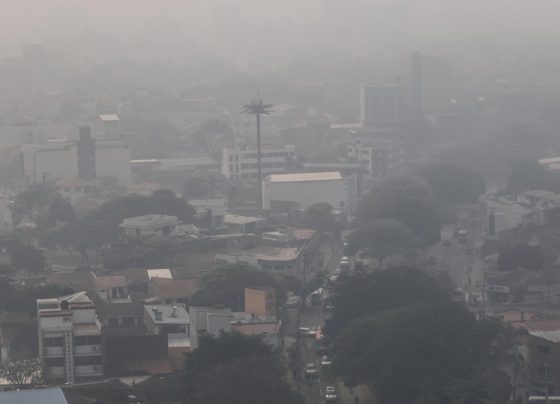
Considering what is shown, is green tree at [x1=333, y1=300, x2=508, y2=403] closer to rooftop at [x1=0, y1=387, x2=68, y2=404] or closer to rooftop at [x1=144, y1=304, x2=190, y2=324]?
rooftop at [x1=144, y1=304, x2=190, y2=324]

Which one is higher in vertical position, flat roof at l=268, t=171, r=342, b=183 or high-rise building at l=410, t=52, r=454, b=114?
high-rise building at l=410, t=52, r=454, b=114

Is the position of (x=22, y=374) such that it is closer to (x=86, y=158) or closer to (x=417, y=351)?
(x=417, y=351)

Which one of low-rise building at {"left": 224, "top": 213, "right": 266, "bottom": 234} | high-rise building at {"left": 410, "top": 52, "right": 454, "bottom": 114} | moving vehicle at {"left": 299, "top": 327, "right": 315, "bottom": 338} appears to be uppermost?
high-rise building at {"left": 410, "top": 52, "right": 454, "bottom": 114}

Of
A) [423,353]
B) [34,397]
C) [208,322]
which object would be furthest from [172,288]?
[34,397]

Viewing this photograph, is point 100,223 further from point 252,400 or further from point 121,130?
point 121,130

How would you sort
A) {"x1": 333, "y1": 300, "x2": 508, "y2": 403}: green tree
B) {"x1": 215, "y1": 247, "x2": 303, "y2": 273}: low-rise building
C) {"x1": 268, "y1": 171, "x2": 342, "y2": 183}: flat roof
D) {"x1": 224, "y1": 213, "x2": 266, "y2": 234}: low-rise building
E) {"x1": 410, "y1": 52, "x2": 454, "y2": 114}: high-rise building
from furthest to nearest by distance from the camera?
{"x1": 410, "y1": 52, "x2": 454, "y2": 114}: high-rise building < {"x1": 268, "y1": 171, "x2": 342, "y2": 183}: flat roof < {"x1": 224, "y1": 213, "x2": 266, "y2": 234}: low-rise building < {"x1": 215, "y1": 247, "x2": 303, "y2": 273}: low-rise building < {"x1": 333, "y1": 300, "x2": 508, "y2": 403}: green tree

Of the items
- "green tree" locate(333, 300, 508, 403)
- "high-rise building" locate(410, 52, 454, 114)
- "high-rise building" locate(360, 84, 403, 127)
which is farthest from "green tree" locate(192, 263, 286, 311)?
"high-rise building" locate(410, 52, 454, 114)

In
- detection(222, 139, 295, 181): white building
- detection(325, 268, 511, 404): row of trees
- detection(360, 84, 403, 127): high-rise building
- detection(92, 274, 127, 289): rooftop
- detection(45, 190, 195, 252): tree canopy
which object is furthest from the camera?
detection(360, 84, 403, 127): high-rise building

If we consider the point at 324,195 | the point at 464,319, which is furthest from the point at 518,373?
the point at 324,195
